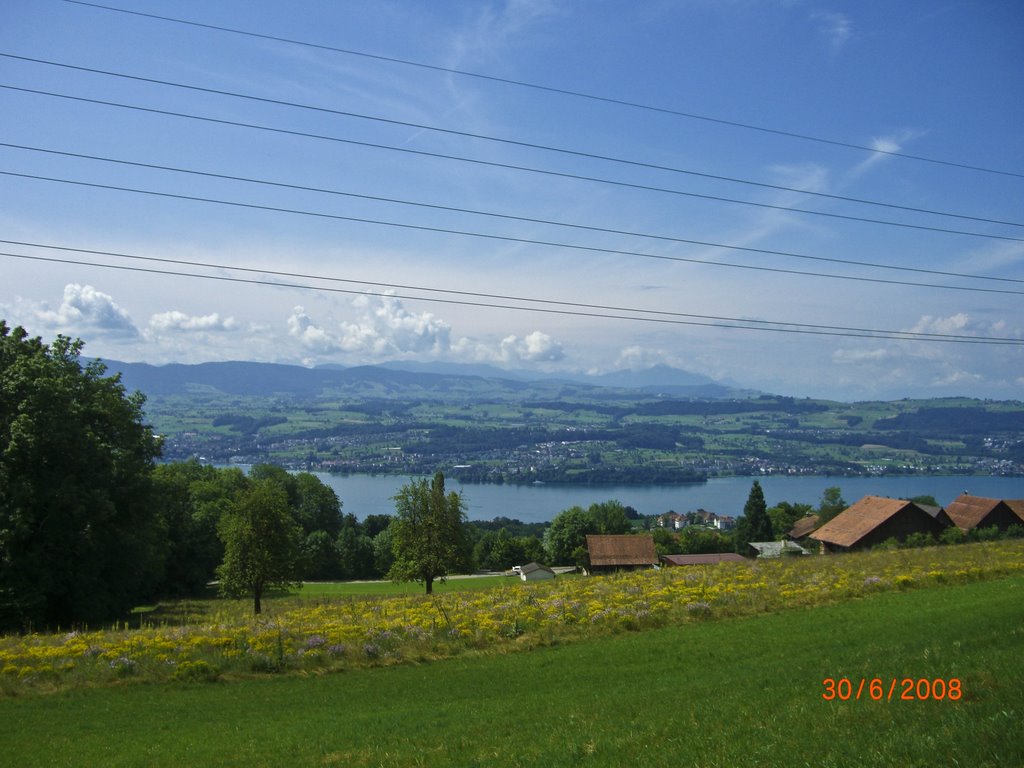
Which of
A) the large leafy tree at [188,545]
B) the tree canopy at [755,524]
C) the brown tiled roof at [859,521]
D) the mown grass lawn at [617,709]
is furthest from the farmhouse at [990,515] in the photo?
the large leafy tree at [188,545]

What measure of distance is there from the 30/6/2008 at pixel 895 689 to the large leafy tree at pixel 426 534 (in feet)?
77.8

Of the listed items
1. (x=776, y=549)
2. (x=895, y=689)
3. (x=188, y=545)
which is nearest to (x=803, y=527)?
(x=776, y=549)

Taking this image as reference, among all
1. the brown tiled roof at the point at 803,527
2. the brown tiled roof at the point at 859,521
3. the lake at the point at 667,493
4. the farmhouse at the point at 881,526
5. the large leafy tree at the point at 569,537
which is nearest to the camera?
the farmhouse at the point at 881,526

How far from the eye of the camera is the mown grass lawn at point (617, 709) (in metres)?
7.18

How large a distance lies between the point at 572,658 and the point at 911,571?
44.6 ft

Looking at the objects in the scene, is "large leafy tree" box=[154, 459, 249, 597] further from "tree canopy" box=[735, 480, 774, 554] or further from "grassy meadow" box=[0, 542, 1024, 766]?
"tree canopy" box=[735, 480, 774, 554]

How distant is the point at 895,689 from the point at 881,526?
4082 cm

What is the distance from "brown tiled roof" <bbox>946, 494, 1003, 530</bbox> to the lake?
60.1 meters

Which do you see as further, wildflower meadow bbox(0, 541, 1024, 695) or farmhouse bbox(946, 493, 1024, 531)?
farmhouse bbox(946, 493, 1024, 531)

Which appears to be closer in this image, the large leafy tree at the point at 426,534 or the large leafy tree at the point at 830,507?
the large leafy tree at the point at 426,534

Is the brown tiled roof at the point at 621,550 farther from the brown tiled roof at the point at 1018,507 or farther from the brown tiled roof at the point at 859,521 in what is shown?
the brown tiled roof at the point at 1018,507

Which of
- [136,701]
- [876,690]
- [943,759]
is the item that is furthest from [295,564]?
[943,759]

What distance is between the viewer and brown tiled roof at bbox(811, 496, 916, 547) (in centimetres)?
4500

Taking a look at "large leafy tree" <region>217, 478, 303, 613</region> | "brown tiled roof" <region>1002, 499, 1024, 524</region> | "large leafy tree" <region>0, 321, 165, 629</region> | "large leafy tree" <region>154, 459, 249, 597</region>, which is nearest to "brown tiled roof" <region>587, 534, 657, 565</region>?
"large leafy tree" <region>154, 459, 249, 597</region>
